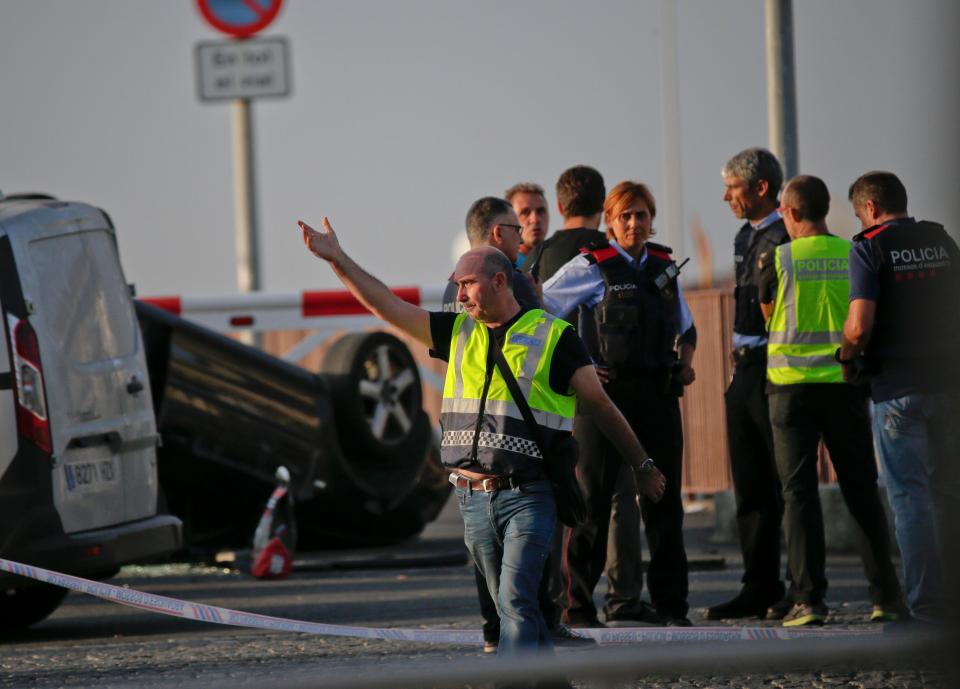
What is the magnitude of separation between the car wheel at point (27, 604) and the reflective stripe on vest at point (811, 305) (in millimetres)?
3778

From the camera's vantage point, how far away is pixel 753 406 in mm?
7785

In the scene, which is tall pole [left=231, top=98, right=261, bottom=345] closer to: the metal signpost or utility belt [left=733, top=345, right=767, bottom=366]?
the metal signpost

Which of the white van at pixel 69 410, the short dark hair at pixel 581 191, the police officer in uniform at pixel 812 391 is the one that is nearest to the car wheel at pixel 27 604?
the white van at pixel 69 410

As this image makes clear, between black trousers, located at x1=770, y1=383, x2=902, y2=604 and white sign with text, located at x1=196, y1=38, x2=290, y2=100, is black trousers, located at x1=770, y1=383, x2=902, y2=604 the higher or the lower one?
the lower one

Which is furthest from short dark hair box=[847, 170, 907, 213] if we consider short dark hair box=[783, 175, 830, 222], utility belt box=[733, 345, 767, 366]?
utility belt box=[733, 345, 767, 366]

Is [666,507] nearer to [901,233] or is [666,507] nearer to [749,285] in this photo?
[749,285]

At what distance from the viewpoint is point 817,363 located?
291 inches

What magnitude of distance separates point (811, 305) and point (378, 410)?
5091mm

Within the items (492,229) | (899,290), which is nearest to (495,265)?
(492,229)

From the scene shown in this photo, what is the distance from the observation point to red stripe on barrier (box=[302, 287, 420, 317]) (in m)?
14.6

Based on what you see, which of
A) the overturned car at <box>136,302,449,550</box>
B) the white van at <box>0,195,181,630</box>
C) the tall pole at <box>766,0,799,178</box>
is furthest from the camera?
the tall pole at <box>766,0,799,178</box>

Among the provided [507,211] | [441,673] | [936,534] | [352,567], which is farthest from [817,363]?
[441,673]

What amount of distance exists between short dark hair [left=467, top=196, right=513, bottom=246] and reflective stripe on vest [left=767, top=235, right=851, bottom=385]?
1418 millimetres

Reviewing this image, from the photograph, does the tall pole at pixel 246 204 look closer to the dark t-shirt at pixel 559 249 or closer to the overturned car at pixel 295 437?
the overturned car at pixel 295 437
